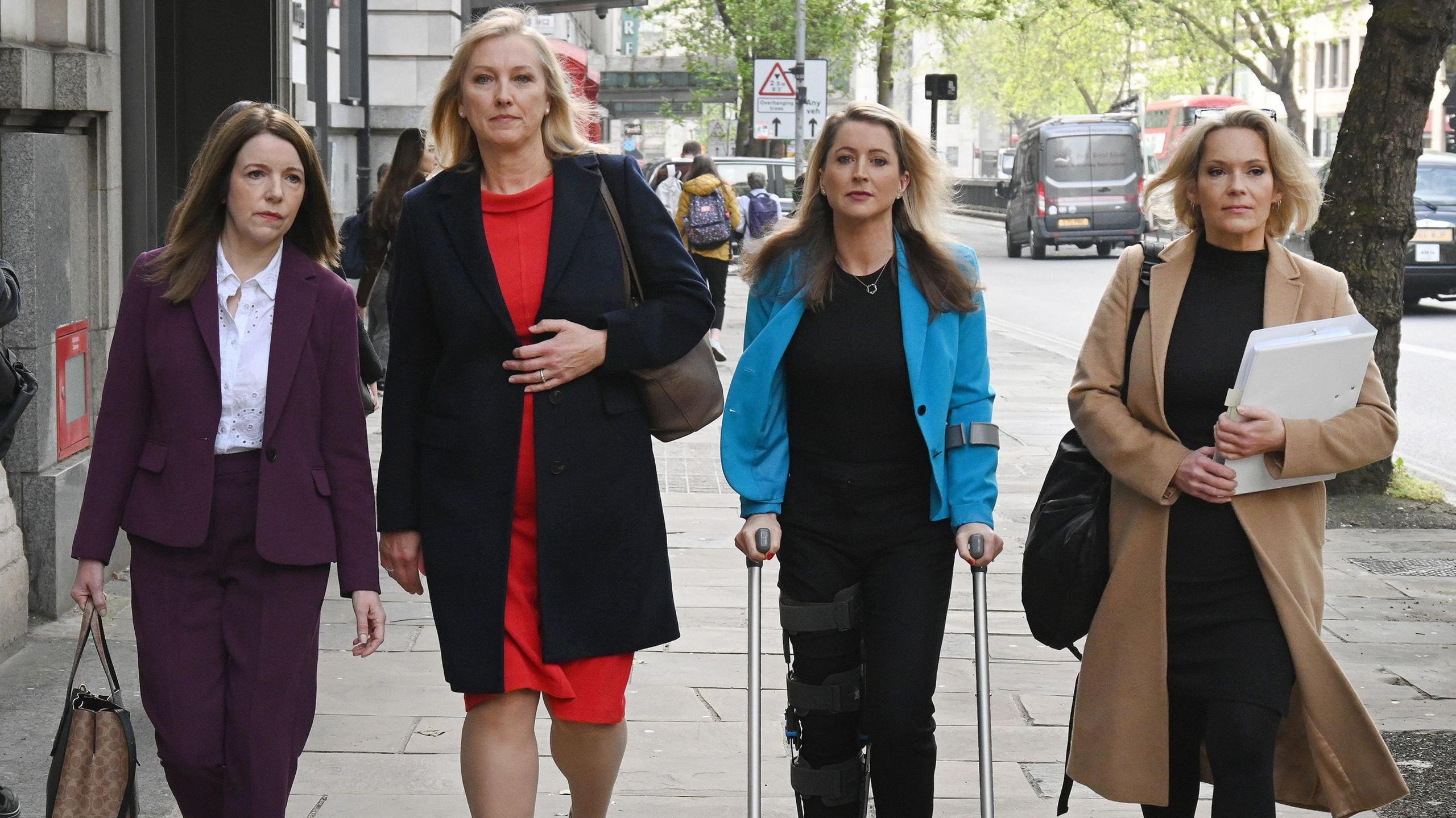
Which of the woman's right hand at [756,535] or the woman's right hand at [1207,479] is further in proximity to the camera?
the woman's right hand at [756,535]

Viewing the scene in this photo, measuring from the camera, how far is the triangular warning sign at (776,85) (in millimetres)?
24719

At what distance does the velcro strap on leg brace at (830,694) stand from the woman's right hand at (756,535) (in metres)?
0.30

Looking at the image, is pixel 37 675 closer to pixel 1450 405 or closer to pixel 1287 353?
pixel 1287 353

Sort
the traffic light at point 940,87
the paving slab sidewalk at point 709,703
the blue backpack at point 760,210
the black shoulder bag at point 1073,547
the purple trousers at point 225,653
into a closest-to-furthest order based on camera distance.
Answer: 1. the purple trousers at point 225,653
2. the black shoulder bag at point 1073,547
3. the paving slab sidewalk at point 709,703
4. the blue backpack at point 760,210
5. the traffic light at point 940,87

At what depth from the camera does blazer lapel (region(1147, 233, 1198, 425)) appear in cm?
376

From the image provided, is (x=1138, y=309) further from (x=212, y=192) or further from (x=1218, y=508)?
(x=212, y=192)

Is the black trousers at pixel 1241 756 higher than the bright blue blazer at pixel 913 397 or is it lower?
lower

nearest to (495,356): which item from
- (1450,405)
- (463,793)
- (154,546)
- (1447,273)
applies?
(154,546)

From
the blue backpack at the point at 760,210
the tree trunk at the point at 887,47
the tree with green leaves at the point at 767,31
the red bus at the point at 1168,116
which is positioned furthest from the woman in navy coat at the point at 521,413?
the red bus at the point at 1168,116

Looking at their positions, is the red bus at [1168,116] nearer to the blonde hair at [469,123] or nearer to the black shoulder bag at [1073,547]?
the black shoulder bag at [1073,547]

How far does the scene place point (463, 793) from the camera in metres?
4.77

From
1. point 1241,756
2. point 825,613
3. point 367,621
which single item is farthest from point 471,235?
point 1241,756

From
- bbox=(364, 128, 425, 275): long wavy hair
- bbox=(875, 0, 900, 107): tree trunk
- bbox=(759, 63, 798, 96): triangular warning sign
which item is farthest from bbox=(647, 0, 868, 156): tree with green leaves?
bbox=(364, 128, 425, 275): long wavy hair

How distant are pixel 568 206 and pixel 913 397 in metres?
0.83
